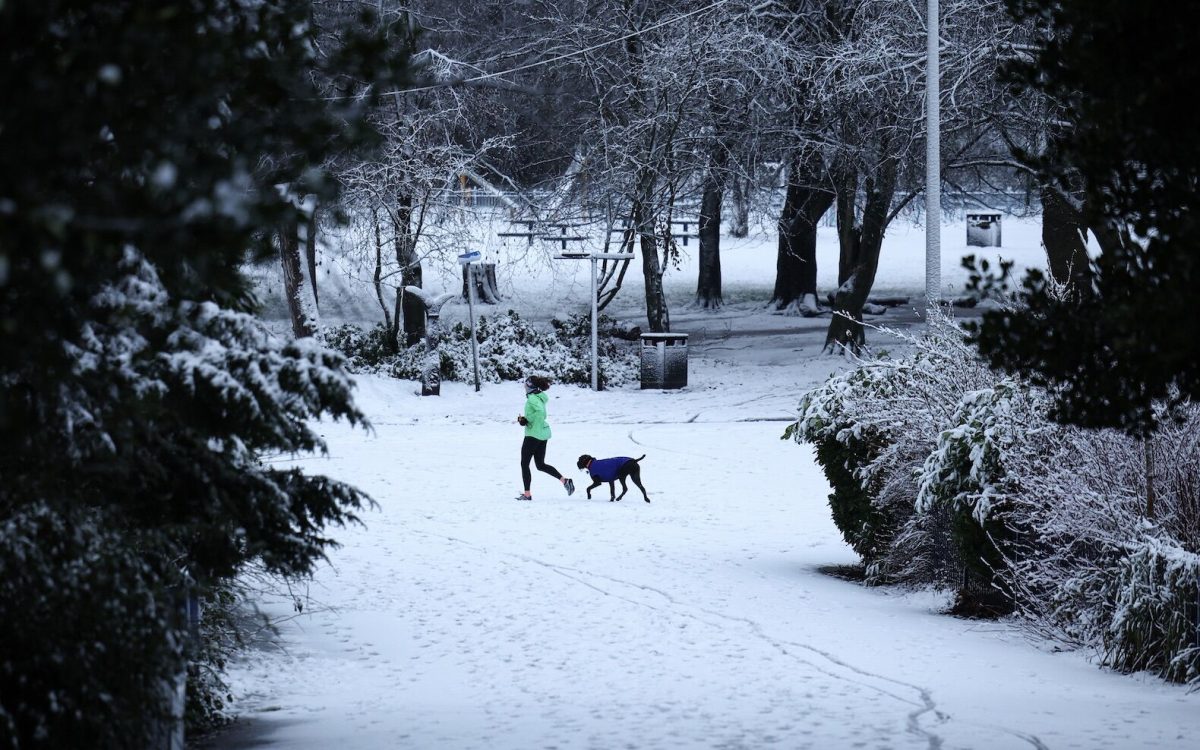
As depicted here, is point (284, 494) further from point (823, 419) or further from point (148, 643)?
point (823, 419)

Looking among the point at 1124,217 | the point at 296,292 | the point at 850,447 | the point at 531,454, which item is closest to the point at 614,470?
the point at 531,454

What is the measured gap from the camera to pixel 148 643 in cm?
483

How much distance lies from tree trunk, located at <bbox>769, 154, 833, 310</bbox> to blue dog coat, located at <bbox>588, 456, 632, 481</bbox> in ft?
38.7

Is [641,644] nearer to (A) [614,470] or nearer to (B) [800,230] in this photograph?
(A) [614,470]

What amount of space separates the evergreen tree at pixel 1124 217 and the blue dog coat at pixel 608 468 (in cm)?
988

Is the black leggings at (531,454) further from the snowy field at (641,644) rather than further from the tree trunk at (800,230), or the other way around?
the tree trunk at (800,230)

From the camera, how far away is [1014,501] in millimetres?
10031

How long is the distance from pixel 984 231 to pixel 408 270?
2623 cm

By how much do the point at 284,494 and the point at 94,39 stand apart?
10.3ft

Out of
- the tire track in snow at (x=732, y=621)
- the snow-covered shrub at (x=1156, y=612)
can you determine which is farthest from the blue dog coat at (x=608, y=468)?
the snow-covered shrub at (x=1156, y=612)

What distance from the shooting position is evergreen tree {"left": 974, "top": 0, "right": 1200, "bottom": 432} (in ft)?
14.5

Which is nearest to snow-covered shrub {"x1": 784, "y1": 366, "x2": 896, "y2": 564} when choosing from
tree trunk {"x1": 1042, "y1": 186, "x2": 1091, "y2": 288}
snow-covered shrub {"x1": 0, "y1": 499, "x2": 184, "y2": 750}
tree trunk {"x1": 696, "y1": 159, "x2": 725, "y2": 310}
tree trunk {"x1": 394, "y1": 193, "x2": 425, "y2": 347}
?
snow-covered shrub {"x1": 0, "y1": 499, "x2": 184, "y2": 750}

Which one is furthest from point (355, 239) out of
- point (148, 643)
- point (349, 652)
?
point (148, 643)

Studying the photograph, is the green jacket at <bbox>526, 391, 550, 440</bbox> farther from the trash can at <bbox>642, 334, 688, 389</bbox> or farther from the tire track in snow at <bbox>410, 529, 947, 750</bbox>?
the trash can at <bbox>642, 334, 688, 389</bbox>
